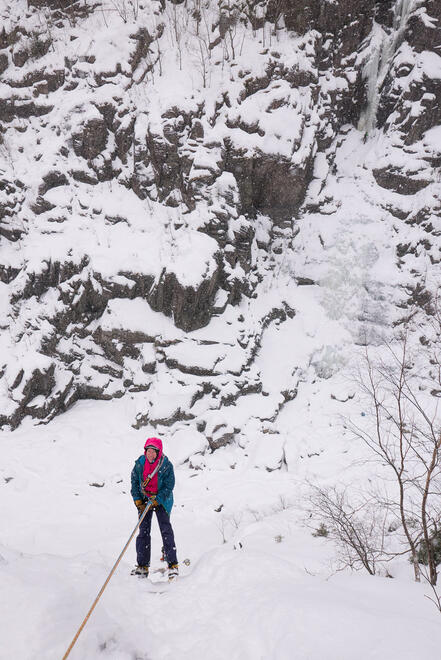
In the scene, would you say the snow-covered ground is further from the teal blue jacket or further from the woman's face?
the woman's face

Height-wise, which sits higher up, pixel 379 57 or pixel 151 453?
pixel 379 57

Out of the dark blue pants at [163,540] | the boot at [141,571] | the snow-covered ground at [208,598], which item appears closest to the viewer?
the snow-covered ground at [208,598]

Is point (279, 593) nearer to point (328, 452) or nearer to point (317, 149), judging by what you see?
point (328, 452)

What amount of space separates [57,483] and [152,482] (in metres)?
7.24

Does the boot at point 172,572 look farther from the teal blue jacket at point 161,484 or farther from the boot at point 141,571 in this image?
the teal blue jacket at point 161,484

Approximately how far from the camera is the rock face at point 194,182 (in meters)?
13.1

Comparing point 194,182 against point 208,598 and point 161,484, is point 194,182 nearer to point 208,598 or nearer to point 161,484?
point 161,484

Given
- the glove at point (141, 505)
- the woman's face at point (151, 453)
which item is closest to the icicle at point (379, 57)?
the woman's face at point (151, 453)

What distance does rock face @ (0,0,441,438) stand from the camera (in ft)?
43.0

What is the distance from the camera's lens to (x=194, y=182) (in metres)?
14.7

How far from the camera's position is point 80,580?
11.0ft

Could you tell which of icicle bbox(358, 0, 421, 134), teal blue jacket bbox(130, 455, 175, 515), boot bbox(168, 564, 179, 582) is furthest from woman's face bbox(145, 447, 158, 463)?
icicle bbox(358, 0, 421, 134)

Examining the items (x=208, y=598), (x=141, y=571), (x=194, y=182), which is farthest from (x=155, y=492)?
(x=194, y=182)

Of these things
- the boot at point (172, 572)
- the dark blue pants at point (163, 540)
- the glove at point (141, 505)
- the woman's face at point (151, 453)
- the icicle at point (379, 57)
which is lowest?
the boot at point (172, 572)
